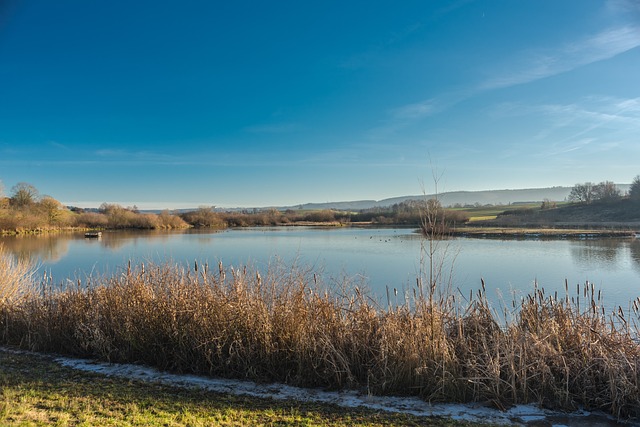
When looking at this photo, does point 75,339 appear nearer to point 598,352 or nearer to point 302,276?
point 302,276

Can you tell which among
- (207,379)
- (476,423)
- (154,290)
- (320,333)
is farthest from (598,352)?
(154,290)

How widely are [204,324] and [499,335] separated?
14.1 ft

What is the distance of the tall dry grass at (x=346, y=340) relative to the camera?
4773 millimetres

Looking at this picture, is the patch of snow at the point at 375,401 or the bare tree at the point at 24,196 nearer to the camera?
the patch of snow at the point at 375,401

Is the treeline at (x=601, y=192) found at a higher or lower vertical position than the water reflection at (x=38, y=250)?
higher

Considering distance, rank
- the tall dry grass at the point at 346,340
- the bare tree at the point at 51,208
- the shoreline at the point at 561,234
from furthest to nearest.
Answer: the bare tree at the point at 51,208
the shoreline at the point at 561,234
the tall dry grass at the point at 346,340

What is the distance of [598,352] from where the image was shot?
16.4 feet

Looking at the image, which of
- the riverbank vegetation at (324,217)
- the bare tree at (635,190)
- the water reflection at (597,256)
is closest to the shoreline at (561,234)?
the riverbank vegetation at (324,217)

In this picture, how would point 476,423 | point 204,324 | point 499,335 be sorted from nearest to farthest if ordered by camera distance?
point 476,423
point 499,335
point 204,324

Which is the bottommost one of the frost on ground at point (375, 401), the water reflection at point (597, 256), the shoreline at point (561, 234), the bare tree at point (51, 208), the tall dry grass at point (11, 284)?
the water reflection at point (597, 256)

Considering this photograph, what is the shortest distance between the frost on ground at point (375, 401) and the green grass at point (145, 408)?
10.6 inches

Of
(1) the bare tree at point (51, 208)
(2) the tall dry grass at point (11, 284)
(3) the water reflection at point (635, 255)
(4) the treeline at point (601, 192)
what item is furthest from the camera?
(4) the treeline at point (601, 192)

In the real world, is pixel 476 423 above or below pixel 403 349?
below

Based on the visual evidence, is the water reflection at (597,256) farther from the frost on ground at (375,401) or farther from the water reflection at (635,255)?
the frost on ground at (375,401)
